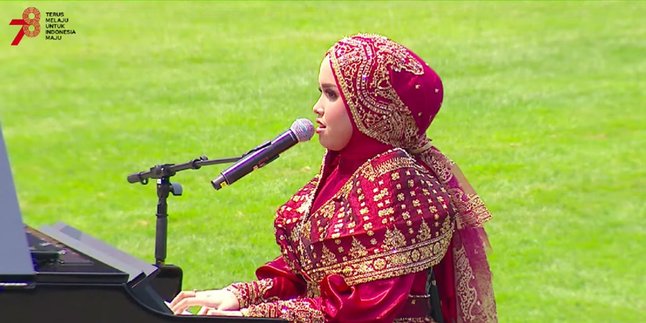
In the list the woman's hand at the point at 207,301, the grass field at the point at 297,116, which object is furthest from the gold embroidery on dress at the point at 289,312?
the grass field at the point at 297,116

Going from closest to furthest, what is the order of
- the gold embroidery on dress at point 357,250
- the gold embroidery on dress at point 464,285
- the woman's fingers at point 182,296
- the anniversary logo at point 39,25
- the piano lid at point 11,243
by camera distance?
1. the piano lid at point 11,243
2. the gold embroidery on dress at point 357,250
3. the woman's fingers at point 182,296
4. the gold embroidery on dress at point 464,285
5. the anniversary logo at point 39,25

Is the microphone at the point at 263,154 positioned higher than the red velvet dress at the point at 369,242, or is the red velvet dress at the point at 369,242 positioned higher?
the microphone at the point at 263,154

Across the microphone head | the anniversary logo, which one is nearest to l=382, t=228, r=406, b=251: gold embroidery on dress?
the microphone head

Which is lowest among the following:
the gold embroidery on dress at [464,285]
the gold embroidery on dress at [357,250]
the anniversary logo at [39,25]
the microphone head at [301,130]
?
the gold embroidery on dress at [464,285]

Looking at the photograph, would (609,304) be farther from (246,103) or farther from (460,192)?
(246,103)

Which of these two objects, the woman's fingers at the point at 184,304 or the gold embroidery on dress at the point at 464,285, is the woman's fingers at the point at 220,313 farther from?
the gold embroidery on dress at the point at 464,285

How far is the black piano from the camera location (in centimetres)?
504

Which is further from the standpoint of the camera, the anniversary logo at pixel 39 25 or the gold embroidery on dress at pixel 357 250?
the anniversary logo at pixel 39 25

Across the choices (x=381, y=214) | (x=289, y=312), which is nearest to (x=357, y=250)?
(x=381, y=214)

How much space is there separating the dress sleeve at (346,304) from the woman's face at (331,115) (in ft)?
1.69

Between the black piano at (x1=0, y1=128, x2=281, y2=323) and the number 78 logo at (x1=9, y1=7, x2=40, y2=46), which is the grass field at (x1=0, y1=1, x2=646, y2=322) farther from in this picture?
the black piano at (x1=0, y1=128, x2=281, y2=323)

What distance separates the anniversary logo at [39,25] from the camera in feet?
69.1

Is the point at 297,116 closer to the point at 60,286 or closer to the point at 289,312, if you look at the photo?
the point at 289,312

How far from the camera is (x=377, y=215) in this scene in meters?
5.54
